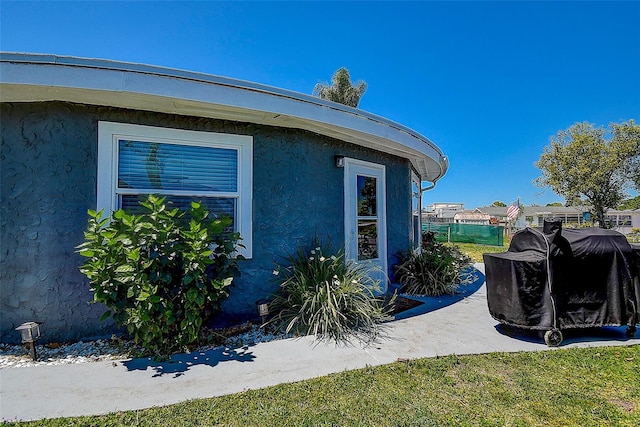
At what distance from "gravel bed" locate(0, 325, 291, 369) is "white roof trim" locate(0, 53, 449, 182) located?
9.20 feet

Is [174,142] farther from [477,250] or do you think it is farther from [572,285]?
[477,250]

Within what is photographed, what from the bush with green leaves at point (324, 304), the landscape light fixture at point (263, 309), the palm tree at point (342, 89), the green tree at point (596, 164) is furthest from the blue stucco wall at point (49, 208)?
the green tree at point (596, 164)

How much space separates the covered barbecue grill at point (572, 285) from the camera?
3.76 meters

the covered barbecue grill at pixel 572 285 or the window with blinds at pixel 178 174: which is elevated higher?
the window with blinds at pixel 178 174

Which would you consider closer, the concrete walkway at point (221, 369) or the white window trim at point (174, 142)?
the concrete walkway at point (221, 369)

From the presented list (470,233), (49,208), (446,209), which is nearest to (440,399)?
(49,208)

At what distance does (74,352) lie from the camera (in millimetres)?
3510

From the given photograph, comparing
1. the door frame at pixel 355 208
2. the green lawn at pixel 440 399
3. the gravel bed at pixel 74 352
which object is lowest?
the green lawn at pixel 440 399

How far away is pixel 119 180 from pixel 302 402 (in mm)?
3393

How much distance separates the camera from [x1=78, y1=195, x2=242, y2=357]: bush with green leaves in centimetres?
321

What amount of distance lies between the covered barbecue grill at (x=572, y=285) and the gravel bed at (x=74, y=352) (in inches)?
128

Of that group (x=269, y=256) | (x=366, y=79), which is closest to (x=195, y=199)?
(x=269, y=256)

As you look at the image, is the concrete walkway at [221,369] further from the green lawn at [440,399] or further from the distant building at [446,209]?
the distant building at [446,209]

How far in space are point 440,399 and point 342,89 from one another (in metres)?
14.5
